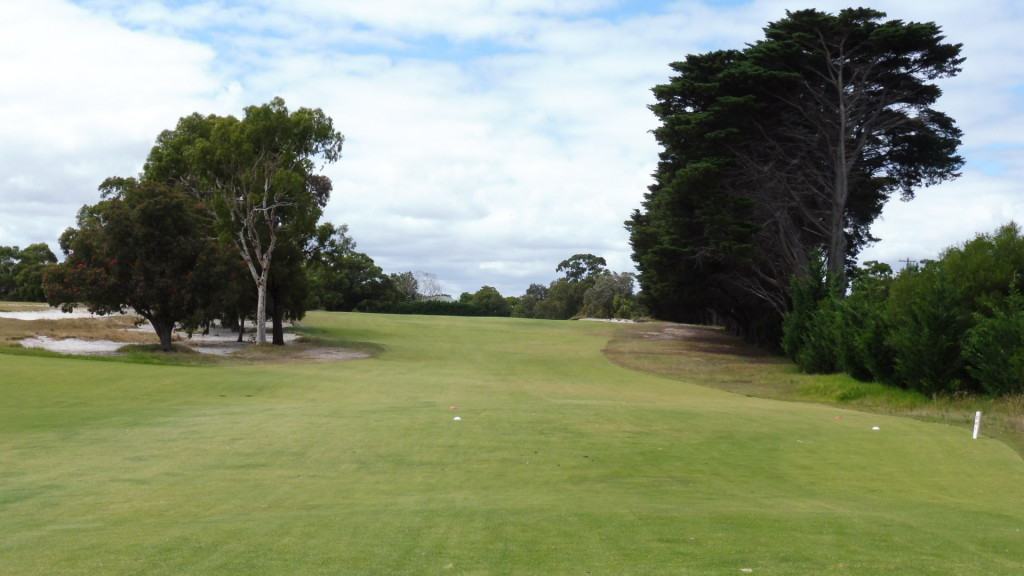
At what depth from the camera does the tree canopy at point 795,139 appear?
40.6 m

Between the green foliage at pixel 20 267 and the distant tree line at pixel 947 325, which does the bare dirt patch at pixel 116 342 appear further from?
the green foliage at pixel 20 267

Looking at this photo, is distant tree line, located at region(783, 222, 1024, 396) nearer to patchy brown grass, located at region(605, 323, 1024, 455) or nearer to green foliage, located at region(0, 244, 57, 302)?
patchy brown grass, located at region(605, 323, 1024, 455)

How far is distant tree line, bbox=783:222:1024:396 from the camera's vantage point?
25078 mm

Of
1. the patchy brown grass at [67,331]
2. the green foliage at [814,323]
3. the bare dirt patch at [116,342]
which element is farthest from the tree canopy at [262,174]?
the green foliage at [814,323]

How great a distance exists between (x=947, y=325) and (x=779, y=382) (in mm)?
9673

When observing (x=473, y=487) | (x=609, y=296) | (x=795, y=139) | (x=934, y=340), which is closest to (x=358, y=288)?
(x=609, y=296)

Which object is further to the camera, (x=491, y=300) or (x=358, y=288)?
(x=491, y=300)

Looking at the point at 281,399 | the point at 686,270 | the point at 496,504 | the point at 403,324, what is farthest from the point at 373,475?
the point at 403,324

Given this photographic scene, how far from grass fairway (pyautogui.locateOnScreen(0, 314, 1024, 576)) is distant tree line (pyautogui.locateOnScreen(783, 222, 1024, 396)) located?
20.4ft

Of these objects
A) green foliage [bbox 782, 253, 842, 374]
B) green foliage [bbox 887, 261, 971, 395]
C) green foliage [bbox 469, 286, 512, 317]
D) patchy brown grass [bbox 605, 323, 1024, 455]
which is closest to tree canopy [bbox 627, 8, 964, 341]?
green foliage [bbox 782, 253, 842, 374]

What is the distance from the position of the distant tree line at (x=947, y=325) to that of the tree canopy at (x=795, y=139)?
836cm

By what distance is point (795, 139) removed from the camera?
149ft

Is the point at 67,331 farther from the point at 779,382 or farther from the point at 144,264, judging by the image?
the point at 779,382

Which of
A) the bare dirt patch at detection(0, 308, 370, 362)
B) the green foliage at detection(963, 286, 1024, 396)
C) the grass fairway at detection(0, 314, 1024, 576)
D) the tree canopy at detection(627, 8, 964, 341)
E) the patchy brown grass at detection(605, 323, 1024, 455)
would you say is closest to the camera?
the grass fairway at detection(0, 314, 1024, 576)
